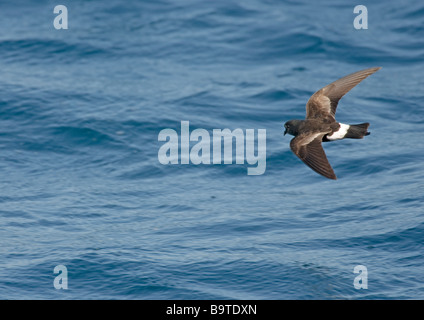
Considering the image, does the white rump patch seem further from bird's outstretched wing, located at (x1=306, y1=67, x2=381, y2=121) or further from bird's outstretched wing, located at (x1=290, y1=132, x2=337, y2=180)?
bird's outstretched wing, located at (x1=306, y1=67, x2=381, y2=121)

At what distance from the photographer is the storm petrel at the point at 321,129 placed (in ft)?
31.3

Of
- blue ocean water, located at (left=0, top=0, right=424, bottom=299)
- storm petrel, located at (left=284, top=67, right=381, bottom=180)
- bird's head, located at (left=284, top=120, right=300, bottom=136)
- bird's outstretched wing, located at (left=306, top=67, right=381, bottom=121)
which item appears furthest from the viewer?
bird's outstretched wing, located at (left=306, top=67, right=381, bottom=121)

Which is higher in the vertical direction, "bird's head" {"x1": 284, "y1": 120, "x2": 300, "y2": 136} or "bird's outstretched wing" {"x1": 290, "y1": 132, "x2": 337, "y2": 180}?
"bird's head" {"x1": 284, "y1": 120, "x2": 300, "y2": 136}

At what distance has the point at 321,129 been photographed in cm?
1042

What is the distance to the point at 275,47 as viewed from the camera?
18.6 m

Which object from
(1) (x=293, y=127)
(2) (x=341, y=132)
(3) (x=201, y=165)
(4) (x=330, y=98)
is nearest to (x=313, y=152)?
(2) (x=341, y=132)

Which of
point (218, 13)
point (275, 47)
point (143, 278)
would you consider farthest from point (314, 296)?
point (218, 13)

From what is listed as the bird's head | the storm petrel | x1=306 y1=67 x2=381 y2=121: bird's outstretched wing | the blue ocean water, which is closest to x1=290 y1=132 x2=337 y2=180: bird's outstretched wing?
the storm petrel

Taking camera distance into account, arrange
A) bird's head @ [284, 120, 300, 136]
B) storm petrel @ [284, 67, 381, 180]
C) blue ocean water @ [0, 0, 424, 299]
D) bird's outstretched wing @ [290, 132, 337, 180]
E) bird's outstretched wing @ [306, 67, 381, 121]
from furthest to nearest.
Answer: bird's outstretched wing @ [306, 67, 381, 121], blue ocean water @ [0, 0, 424, 299], bird's head @ [284, 120, 300, 136], storm petrel @ [284, 67, 381, 180], bird's outstretched wing @ [290, 132, 337, 180]

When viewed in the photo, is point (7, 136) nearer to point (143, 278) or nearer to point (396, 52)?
point (143, 278)

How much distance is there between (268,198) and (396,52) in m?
7.22

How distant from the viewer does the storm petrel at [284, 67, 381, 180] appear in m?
9.53

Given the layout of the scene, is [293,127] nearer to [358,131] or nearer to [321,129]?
[321,129]

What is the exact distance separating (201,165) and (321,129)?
4379 millimetres
